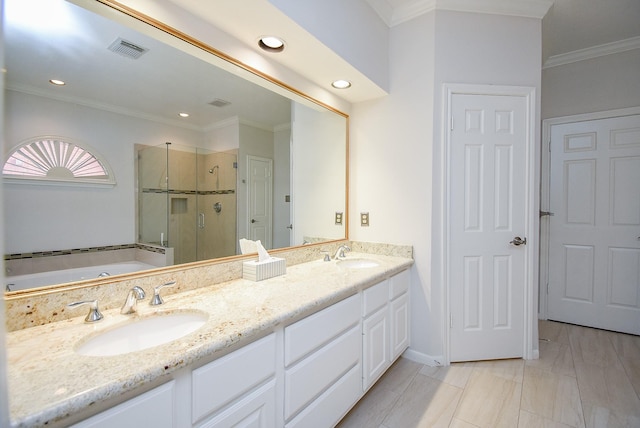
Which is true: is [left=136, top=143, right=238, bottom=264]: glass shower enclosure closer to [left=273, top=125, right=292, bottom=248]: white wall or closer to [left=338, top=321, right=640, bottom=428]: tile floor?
[left=273, top=125, right=292, bottom=248]: white wall

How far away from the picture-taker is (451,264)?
7.18ft

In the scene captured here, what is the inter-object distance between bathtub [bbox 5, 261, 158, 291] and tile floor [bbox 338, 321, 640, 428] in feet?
4.54

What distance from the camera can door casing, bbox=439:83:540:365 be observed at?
2.15m

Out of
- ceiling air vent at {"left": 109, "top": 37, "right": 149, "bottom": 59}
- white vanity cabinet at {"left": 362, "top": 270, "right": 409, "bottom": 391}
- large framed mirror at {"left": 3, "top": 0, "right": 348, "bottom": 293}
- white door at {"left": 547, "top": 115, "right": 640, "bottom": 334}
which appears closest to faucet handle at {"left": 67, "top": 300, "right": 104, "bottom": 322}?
large framed mirror at {"left": 3, "top": 0, "right": 348, "bottom": 293}

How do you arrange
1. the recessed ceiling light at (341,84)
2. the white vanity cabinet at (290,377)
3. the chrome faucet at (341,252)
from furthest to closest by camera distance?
the chrome faucet at (341,252) → the recessed ceiling light at (341,84) → the white vanity cabinet at (290,377)

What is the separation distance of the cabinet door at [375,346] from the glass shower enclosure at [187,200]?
36.6 inches

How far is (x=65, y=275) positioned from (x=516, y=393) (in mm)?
2524

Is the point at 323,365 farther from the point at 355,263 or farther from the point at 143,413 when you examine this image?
the point at 355,263

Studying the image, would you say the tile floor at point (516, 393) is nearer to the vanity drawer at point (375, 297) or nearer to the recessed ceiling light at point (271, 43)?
the vanity drawer at point (375, 297)

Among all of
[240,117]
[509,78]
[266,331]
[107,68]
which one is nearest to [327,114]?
[240,117]

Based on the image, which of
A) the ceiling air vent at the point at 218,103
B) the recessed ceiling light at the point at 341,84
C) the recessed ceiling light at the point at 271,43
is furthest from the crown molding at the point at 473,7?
the ceiling air vent at the point at 218,103

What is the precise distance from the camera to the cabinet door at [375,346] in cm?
169

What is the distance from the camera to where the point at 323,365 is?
1.36 metres

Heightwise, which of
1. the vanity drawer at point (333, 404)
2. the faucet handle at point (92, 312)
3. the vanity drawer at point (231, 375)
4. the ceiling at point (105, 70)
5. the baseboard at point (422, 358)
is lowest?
the baseboard at point (422, 358)
